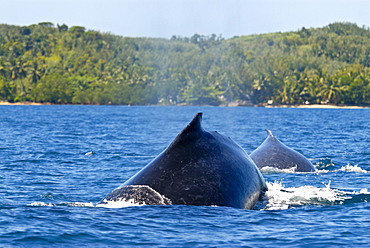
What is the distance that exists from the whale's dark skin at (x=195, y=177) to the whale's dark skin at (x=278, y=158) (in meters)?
7.97

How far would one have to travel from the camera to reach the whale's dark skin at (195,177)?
31.4 ft

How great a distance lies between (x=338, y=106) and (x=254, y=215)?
182 metres

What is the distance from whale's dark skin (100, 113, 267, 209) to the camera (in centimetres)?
959

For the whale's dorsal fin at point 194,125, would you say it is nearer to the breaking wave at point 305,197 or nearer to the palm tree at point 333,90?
the breaking wave at point 305,197

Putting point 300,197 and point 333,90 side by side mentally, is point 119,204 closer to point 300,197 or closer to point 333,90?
point 300,197

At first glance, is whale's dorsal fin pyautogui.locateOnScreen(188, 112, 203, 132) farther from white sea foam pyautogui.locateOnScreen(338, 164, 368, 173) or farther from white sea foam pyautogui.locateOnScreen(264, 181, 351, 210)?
white sea foam pyautogui.locateOnScreen(338, 164, 368, 173)

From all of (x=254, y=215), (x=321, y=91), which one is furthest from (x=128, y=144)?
(x=321, y=91)

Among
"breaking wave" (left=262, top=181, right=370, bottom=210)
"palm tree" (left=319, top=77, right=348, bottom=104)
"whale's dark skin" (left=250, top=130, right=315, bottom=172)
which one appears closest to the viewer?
"breaking wave" (left=262, top=181, right=370, bottom=210)

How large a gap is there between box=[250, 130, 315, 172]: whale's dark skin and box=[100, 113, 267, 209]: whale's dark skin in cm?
797

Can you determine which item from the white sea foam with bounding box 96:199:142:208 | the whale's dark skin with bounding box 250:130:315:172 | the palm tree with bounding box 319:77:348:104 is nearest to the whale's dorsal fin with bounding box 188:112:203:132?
the white sea foam with bounding box 96:199:142:208

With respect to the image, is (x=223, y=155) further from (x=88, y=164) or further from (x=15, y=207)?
(x=88, y=164)

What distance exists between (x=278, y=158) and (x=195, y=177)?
31.0ft

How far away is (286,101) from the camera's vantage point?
19812 centimetres

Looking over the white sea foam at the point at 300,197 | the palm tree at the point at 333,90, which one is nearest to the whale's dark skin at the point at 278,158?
the white sea foam at the point at 300,197
